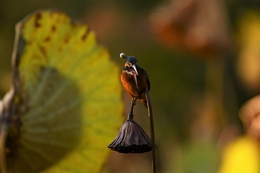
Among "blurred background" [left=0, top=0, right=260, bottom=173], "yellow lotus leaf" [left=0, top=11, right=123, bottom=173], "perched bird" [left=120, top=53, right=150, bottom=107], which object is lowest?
"perched bird" [left=120, top=53, right=150, bottom=107]

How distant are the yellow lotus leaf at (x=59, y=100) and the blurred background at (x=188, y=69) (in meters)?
0.19

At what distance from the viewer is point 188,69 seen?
2.40 meters

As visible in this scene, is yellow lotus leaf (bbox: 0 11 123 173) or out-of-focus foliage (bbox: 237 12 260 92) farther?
out-of-focus foliage (bbox: 237 12 260 92)

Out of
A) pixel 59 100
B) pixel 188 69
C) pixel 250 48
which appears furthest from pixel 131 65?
pixel 188 69

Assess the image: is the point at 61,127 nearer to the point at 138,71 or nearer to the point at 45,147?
the point at 45,147

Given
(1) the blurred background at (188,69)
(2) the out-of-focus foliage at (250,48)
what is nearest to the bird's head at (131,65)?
(1) the blurred background at (188,69)

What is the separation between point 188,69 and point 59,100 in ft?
5.99

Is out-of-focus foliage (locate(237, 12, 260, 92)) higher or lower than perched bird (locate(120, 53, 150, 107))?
higher

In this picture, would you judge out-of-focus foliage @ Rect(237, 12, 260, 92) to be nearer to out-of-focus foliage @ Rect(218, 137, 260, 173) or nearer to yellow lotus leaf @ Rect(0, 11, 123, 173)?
out-of-focus foliage @ Rect(218, 137, 260, 173)

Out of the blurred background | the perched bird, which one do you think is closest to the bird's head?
the perched bird

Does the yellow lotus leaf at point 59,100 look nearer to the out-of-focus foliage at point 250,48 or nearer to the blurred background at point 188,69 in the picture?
the blurred background at point 188,69

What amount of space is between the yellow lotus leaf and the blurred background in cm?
19

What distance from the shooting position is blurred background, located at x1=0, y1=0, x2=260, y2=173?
117cm

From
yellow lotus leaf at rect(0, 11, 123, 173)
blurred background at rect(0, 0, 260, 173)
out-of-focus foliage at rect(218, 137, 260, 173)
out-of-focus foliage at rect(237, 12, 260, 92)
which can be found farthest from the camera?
out-of-focus foliage at rect(237, 12, 260, 92)
